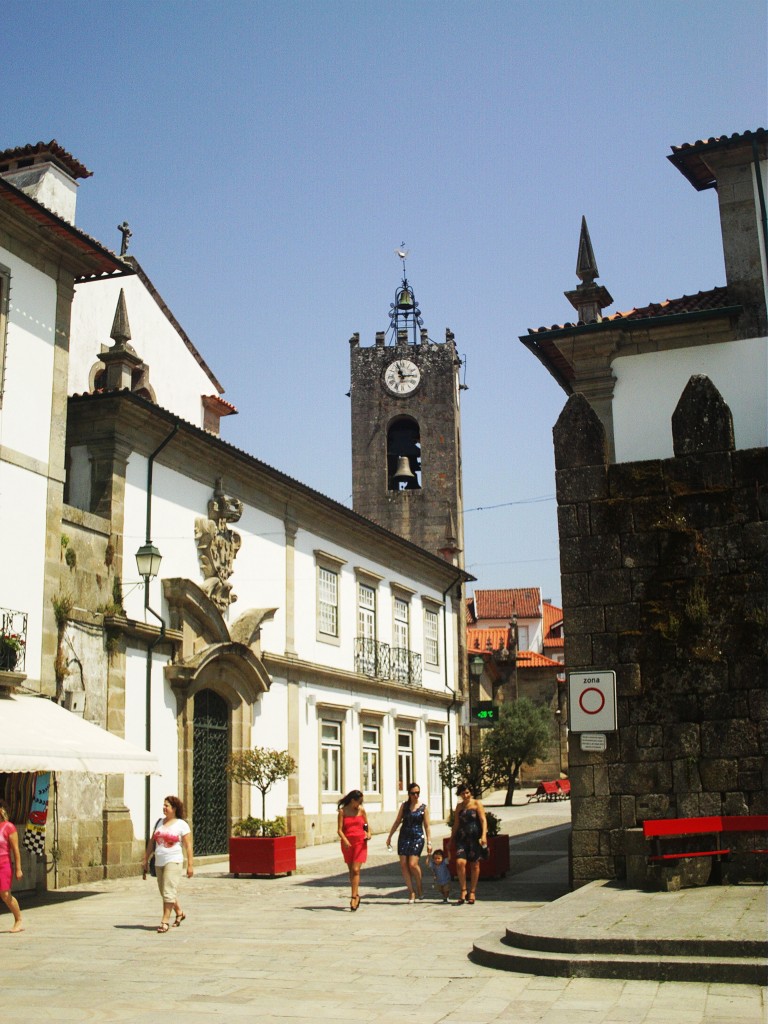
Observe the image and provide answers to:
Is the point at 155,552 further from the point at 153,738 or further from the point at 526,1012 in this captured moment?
the point at 526,1012

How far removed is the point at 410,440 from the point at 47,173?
25435 millimetres

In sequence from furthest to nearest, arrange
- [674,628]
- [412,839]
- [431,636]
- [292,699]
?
[431,636], [292,699], [412,839], [674,628]

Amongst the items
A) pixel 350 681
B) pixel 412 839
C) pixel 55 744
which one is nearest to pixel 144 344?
pixel 350 681

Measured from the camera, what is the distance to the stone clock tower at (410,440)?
40250 mm

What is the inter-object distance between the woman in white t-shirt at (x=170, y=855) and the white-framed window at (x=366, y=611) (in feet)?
49.9

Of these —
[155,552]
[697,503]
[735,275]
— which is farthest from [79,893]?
[735,275]

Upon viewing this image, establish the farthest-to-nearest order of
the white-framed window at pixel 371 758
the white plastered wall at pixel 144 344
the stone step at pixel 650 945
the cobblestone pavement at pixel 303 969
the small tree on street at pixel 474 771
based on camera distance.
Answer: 1. the white-framed window at pixel 371 758
2. the white plastered wall at pixel 144 344
3. the small tree on street at pixel 474 771
4. the stone step at pixel 650 945
5. the cobblestone pavement at pixel 303 969

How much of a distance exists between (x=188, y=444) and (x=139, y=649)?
379 centimetres

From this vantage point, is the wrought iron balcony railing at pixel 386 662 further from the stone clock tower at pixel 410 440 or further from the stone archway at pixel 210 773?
the stone clock tower at pixel 410 440

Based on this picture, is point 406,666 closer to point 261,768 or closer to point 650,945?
point 261,768

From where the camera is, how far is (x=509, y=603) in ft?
229

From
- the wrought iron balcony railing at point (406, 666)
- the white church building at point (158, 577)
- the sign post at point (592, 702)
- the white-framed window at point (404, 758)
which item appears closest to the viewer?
the sign post at point (592, 702)

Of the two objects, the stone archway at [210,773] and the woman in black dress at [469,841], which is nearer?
the woman in black dress at [469,841]

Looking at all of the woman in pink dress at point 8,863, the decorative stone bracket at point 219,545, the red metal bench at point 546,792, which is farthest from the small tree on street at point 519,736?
the woman in pink dress at point 8,863
